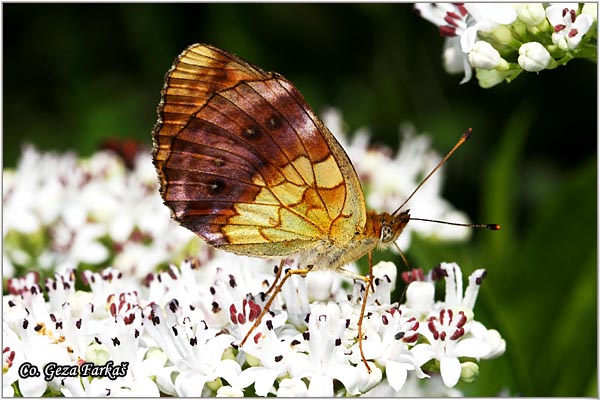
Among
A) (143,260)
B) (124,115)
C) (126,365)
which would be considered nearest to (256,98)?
(126,365)

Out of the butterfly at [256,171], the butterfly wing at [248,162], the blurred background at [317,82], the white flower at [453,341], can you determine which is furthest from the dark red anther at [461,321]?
the blurred background at [317,82]

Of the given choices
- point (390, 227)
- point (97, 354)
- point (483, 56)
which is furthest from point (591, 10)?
point (97, 354)

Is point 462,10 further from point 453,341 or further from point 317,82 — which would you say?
point 317,82

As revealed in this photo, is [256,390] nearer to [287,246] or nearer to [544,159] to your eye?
[287,246]

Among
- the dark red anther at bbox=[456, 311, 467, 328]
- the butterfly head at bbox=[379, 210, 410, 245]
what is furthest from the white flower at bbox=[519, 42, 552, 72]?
the dark red anther at bbox=[456, 311, 467, 328]

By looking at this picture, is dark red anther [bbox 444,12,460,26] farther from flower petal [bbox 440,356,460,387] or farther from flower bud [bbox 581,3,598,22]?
flower petal [bbox 440,356,460,387]

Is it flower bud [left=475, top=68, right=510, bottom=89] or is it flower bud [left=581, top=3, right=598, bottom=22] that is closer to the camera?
flower bud [left=581, top=3, right=598, bottom=22]

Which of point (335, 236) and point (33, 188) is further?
point (33, 188)
